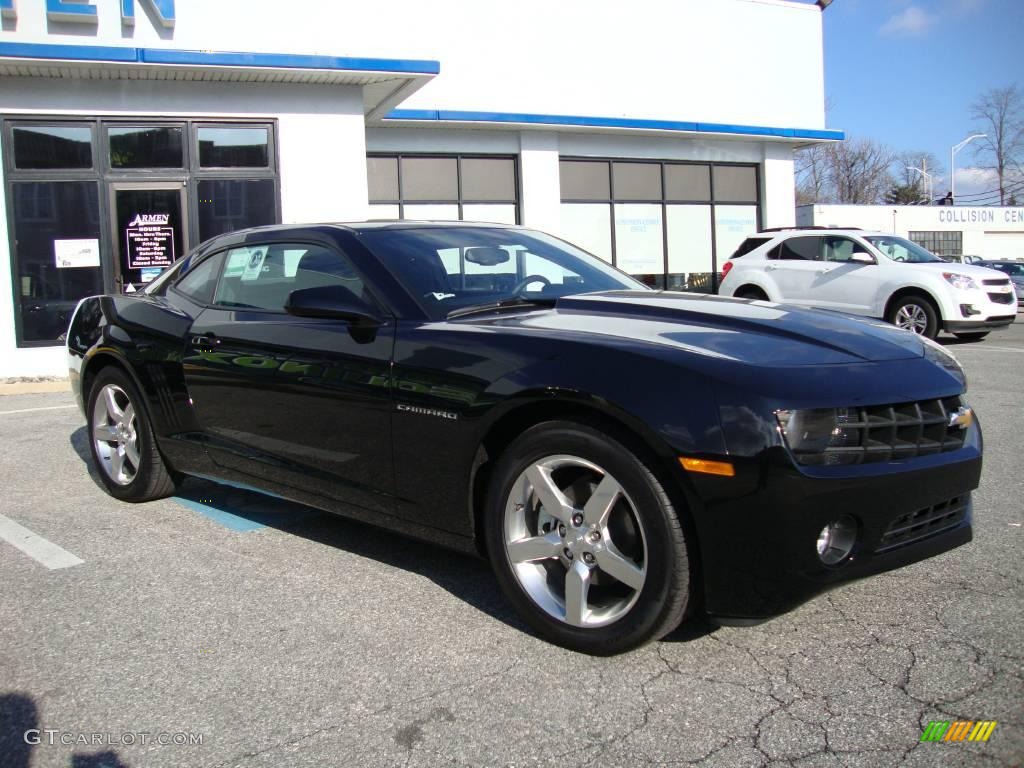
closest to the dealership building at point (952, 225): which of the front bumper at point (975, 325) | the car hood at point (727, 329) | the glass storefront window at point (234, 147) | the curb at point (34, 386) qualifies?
the front bumper at point (975, 325)

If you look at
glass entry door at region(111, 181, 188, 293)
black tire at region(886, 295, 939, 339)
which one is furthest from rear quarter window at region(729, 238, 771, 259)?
glass entry door at region(111, 181, 188, 293)

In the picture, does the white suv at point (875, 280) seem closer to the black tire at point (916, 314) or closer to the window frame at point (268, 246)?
the black tire at point (916, 314)

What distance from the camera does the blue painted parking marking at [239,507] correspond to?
15.4 ft

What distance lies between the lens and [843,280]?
13352mm

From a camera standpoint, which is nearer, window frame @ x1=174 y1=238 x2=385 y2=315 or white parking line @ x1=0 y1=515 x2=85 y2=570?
window frame @ x1=174 y1=238 x2=385 y2=315

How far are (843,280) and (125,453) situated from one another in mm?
10946

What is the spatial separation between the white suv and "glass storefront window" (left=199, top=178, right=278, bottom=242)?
668 cm

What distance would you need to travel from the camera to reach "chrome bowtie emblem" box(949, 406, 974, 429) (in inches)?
120

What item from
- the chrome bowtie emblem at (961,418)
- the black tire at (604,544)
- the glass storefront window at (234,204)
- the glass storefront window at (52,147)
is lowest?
the black tire at (604,544)

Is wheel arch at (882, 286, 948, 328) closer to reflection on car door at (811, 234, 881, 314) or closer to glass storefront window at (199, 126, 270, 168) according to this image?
reflection on car door at (811, 234, 881, 314)

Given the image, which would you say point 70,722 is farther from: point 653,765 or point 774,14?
point 774,14

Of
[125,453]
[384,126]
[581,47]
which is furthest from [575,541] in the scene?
[581,47]

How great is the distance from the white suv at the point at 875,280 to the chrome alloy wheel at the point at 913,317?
0.01m

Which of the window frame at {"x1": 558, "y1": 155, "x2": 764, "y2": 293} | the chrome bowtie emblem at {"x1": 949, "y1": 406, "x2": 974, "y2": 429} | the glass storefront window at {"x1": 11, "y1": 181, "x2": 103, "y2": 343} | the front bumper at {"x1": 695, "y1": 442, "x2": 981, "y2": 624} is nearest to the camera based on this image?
the front bumper at {"x1": 695, "y1": 442, "x2": 981, "y2": 624}
